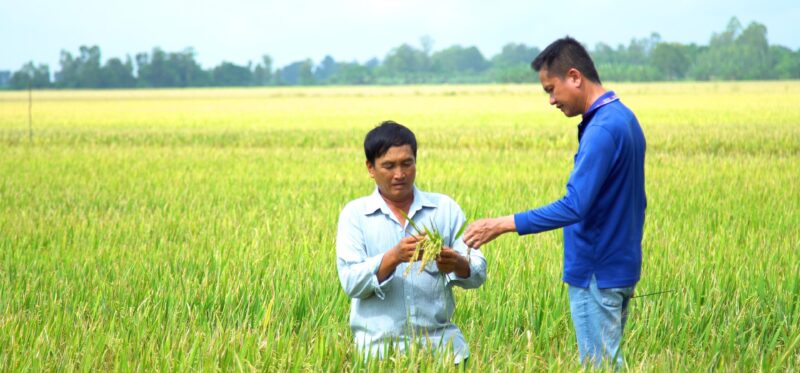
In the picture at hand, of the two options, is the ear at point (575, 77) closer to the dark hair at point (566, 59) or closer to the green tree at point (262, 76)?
the dark hair at point (566, 59)

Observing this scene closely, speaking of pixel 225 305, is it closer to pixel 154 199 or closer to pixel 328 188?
pixel 154 199

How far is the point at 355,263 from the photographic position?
9.89ft

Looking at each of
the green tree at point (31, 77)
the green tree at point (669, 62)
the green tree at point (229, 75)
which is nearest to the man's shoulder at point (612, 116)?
the green tree at point (31, 77)

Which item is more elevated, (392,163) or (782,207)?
(392,163)

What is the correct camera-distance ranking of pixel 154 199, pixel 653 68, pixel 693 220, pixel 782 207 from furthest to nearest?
pixel 653 68 → pixel 154 199 → pixel 782 207 → pixel 693 220

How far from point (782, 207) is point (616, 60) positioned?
121 m

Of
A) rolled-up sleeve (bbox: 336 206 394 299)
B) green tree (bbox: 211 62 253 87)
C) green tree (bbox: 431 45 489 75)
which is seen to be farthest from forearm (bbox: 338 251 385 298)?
green tree (bbox: 431 45 489 75)

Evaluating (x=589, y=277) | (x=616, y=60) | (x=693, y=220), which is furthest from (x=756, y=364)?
(x=616, y=60)

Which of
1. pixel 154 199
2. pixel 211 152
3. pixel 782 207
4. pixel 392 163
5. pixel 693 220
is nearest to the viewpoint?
pixel 392 163

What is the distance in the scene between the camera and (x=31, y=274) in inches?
213

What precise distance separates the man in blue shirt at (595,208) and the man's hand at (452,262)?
201 mm

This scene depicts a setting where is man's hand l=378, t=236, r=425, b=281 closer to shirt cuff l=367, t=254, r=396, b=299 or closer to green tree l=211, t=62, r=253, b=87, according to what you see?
shirt cuff l=367, t=254, r=396, b=299

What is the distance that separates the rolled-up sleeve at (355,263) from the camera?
295 centimetres

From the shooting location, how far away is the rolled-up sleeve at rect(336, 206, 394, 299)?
2.95m
